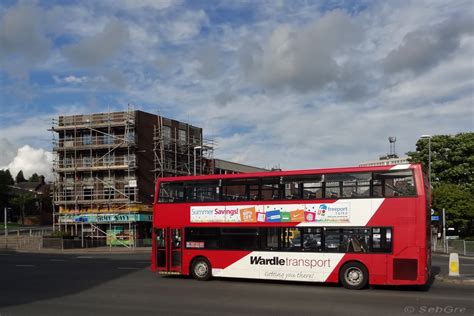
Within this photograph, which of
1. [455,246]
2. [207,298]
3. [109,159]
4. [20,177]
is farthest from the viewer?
[20,177]

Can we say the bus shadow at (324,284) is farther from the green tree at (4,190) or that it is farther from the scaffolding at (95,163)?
the green tree at (4,190)

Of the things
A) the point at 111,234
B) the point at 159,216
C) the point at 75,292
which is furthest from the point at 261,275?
the point at 111,234

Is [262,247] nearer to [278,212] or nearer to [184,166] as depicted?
[278,212]

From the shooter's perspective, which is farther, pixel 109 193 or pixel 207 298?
pixel 109 193

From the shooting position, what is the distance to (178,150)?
205 ft

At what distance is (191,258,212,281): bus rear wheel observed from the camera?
1897 cm

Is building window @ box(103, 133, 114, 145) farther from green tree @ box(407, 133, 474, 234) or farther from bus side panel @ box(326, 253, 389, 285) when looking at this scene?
bus side panel @ box(326, 253, 389, 285)

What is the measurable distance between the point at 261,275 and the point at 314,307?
17.5 feet

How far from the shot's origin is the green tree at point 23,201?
89.6 metres

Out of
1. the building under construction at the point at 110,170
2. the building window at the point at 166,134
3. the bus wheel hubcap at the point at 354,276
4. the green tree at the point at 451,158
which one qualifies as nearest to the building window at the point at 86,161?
the building under construction at the point at 110,170

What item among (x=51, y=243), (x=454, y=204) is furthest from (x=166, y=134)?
(x=454, y=204)

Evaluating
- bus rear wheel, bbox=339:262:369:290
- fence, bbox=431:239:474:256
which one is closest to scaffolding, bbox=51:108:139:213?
fence, bbox=431:239:474:256

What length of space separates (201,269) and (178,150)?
144 feet

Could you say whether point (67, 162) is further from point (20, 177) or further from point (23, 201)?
point (20, 177)
